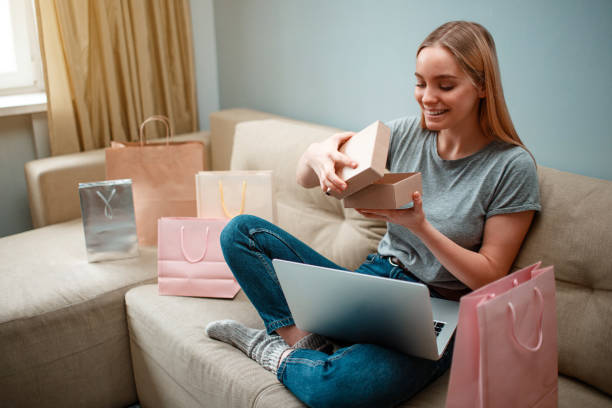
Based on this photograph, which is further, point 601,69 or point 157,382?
point 157,382

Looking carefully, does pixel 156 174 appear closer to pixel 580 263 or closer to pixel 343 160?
pixel 343 160

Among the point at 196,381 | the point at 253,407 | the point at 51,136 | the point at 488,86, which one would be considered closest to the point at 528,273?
the point at 488,86

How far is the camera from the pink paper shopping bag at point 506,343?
36.3 inches

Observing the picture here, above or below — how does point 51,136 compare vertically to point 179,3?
below

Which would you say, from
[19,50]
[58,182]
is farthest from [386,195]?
→ [19,50]

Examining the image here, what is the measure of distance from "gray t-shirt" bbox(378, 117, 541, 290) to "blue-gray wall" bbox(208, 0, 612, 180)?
38 cm

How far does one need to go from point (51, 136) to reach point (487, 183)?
2045mm

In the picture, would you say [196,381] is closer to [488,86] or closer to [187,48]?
[488,86]

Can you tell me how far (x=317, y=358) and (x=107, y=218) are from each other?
100 centimetres

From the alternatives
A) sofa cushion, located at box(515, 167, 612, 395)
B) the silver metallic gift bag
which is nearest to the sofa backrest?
→ sofa cushion, located at box(515, 167, 612, 395)

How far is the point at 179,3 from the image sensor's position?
8.96ft

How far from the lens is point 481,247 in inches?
50.4

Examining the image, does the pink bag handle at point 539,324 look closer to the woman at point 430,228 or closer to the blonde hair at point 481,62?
the woman at point 430,228

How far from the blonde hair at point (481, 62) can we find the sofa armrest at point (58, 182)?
3.94 ft
